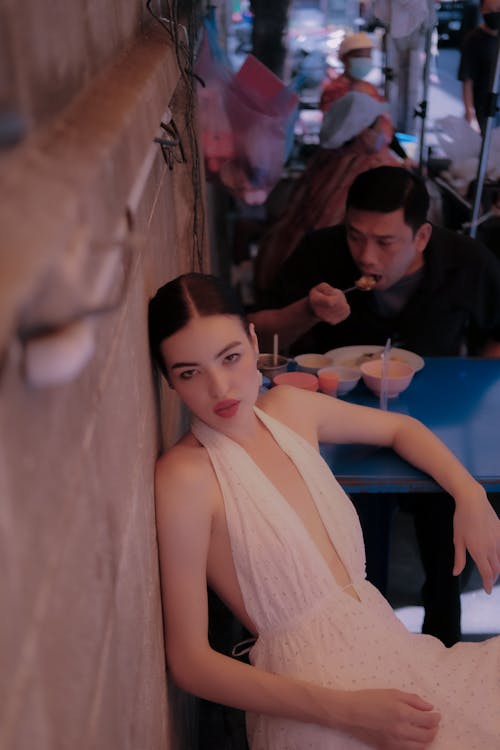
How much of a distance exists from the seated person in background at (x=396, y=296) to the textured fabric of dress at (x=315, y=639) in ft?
2.93

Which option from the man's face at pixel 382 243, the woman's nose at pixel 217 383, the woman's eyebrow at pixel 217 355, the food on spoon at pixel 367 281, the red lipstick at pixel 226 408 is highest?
the woman's eyebrow at pixel 217 355

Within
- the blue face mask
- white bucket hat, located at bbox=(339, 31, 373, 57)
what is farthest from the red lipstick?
white bucket hat, located at bbox=(339, 31, 373, 57)

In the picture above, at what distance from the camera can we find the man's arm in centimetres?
273

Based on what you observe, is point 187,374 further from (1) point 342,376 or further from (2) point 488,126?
(2) point 488,126

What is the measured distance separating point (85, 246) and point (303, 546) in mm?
1237

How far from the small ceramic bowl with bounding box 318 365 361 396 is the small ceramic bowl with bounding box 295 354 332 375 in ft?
0.27

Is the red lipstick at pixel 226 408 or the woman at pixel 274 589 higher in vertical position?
the red lipstick at pixel 226 408

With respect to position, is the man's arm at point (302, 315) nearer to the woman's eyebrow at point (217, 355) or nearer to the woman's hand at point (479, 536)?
the woman's hand at point (479, 536)

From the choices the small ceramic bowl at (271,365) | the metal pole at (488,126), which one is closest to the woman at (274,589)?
the small ceramic bowl at (271,365)

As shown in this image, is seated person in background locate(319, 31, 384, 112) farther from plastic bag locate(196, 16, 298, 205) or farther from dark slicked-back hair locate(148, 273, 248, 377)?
dark slicked-back hair locate(148, 273, 248, 377)

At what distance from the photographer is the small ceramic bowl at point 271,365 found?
2.70 meters

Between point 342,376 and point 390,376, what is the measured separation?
0.17m

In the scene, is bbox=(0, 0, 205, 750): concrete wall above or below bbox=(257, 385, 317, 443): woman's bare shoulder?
above

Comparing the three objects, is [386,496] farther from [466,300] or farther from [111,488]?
[111,488]
